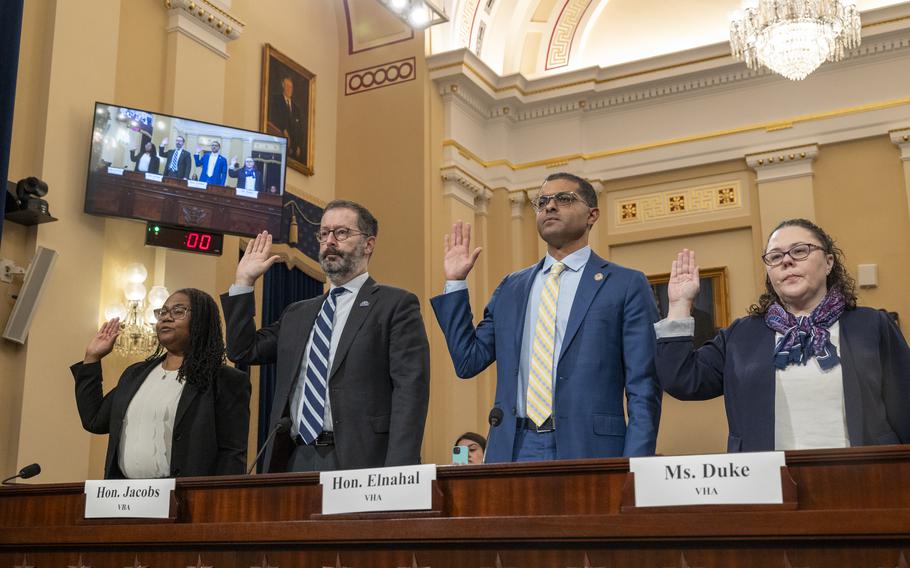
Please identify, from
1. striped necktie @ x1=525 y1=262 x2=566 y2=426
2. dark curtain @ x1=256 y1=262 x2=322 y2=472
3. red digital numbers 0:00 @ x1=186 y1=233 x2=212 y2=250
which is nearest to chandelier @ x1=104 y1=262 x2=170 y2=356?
red digital numbers 0:00 @ x1=186 y1=233 x2=212 y2=250

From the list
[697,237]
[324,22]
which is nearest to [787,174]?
[697,237]

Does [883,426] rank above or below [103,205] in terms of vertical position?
below

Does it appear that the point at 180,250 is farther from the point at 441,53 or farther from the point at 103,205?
the point at 441,53

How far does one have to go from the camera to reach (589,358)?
101 inches

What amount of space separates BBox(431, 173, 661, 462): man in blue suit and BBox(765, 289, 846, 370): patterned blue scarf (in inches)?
13.9

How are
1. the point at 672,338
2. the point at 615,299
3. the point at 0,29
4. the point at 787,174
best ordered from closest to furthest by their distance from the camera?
the point at 672,338 → the point at 615,299 → the point at 0,29 → the point at 787,174

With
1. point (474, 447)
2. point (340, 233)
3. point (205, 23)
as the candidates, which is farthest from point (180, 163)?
point (340, 233)

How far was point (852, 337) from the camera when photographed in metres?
2.27

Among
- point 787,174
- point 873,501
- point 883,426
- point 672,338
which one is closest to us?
point 873,501

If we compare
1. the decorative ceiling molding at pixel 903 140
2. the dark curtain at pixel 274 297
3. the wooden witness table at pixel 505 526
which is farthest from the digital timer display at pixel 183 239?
the decorative ceiling molding at pixel 903 140

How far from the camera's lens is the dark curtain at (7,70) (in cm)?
332

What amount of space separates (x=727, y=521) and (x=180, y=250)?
4.58 m

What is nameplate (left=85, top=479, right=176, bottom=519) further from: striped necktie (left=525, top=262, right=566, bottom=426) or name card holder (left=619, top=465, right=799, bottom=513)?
name card holder (left=619, top=465, right=799, bottom=513)

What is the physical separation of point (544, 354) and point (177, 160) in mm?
3694
